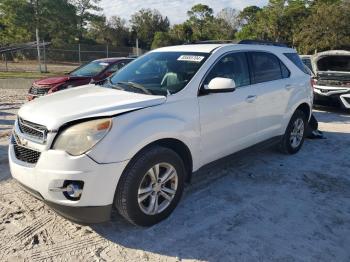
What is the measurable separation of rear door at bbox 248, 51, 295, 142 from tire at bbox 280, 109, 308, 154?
1.33ft

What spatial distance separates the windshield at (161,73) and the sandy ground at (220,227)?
1.17 metres

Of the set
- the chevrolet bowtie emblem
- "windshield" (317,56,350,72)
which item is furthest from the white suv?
"windshield" (317,56,350,72)

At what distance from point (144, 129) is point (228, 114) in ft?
4.35

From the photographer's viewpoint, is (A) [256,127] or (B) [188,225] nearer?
(B) [188,225]

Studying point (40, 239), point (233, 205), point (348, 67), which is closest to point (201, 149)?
point (233, 205)

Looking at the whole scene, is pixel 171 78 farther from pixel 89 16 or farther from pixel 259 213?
pixel 89 16

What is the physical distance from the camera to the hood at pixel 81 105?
10.8 ft

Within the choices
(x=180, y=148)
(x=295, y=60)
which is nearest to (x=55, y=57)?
(x=295, y=60)

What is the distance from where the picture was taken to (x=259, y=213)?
400 cm

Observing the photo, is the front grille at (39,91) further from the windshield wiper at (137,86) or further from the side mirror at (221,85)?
the side mirror at (221,85)

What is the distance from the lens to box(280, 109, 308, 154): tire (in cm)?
584

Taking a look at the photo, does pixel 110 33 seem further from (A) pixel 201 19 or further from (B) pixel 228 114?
(B) pixel 228 114

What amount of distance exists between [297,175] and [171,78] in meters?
2.33

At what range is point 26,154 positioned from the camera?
11.3 feet
